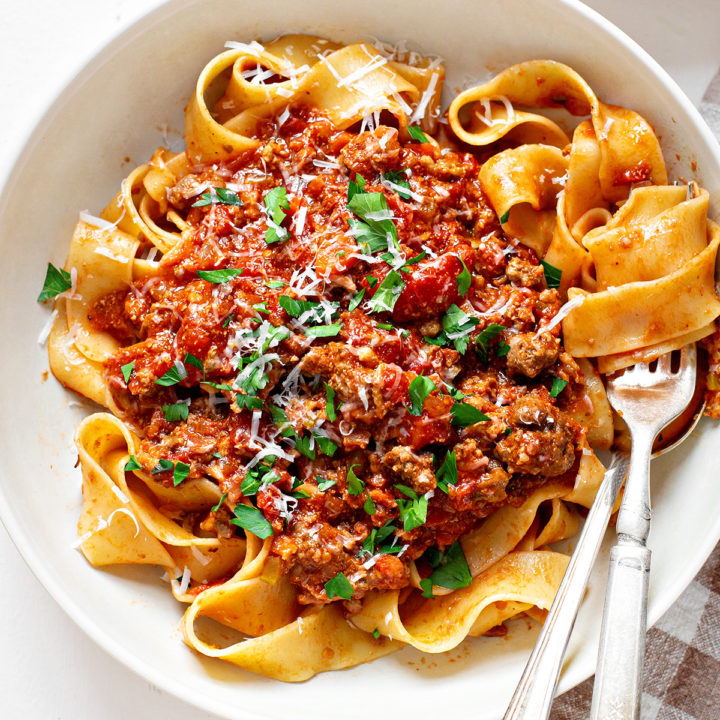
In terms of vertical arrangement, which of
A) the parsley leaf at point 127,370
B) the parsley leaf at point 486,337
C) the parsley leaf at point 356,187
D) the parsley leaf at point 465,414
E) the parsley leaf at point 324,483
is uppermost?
the parsley leaf at point 356,187

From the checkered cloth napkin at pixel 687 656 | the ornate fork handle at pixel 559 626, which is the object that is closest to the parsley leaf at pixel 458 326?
the ornate fork handle at pixel 559 626

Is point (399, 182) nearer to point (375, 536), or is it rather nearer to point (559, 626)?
point (375, 536)

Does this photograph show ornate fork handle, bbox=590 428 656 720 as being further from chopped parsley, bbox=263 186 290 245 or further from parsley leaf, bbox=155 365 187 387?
A: parsley leaf, bbox=155 365 187 387

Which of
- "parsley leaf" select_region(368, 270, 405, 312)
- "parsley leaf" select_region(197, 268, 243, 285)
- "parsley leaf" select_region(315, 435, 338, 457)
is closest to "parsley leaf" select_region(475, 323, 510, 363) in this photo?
"parsley leaf" select_region(368, 270, 405, 312)

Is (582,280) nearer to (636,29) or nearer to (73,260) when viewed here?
(636,29)

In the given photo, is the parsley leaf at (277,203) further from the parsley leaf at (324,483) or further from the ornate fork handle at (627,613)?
the ornate fork handle at (627,613)

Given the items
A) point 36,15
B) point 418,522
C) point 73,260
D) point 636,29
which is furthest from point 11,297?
point 636,29

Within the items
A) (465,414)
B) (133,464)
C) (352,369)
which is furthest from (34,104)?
(465,414)
